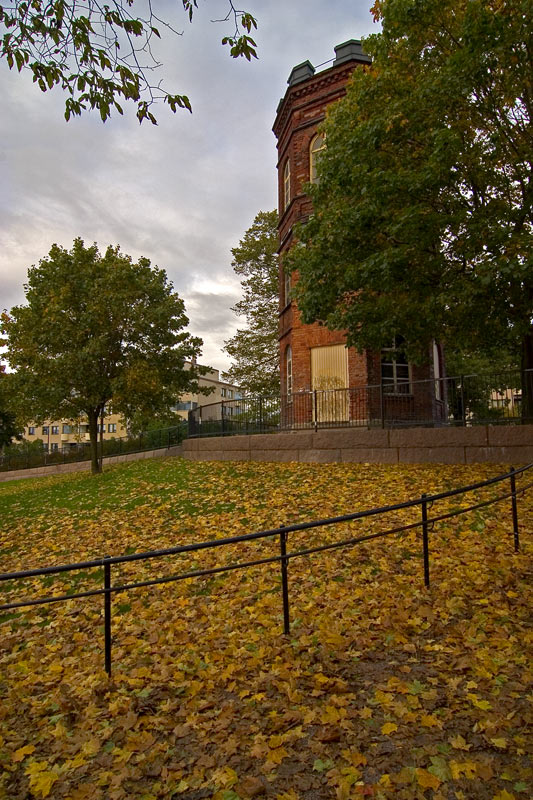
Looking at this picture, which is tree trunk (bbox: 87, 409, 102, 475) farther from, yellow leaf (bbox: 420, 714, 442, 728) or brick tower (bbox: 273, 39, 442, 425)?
yellow leaf (bbox: 420, 714, 442, 728)

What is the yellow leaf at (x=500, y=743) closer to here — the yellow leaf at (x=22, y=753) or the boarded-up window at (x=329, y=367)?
the yellow leaf at (x=22, y=753)

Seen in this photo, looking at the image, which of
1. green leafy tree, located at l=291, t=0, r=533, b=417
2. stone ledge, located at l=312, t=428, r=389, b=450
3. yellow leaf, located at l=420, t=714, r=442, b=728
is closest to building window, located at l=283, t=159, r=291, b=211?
green leafy tree, located at l=291, t=0, r=533, b=417

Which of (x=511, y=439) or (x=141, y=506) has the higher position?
(x=511, y=439)

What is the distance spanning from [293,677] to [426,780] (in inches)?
54.7

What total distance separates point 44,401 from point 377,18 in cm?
1642

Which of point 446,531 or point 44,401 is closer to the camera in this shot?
point 446,531

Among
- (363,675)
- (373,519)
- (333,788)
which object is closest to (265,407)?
(373,519)

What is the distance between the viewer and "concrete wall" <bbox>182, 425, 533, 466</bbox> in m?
11.2

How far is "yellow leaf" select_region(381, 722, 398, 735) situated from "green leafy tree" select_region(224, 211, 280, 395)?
2819 centimetres

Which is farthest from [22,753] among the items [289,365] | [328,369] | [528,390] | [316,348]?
[289,365]

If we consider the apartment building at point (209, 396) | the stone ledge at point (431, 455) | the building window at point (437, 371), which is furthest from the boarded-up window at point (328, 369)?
the apartment building at point (209, 396)

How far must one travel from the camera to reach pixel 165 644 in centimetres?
484

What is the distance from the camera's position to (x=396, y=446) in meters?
12.9

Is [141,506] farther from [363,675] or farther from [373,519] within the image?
[363,675]
